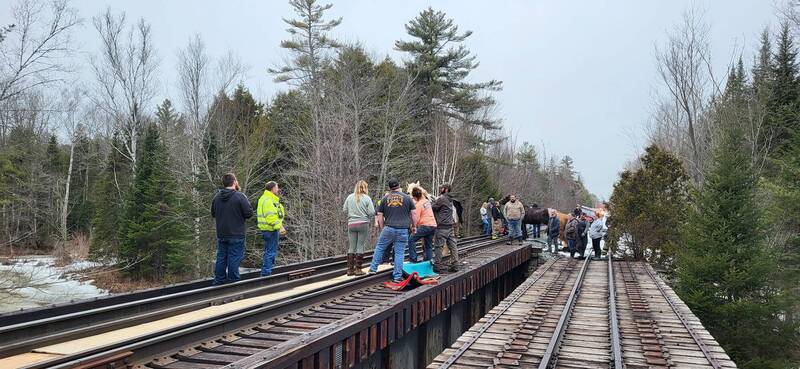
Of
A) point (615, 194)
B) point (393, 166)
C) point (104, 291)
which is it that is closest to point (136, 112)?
point (104, 291)

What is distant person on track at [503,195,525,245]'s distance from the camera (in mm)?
21922

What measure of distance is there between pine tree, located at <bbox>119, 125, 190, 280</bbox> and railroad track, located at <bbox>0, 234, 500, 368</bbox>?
22.1 metres

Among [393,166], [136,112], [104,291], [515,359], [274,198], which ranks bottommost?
[104,291]

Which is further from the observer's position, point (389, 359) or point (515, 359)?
point (389, 359)

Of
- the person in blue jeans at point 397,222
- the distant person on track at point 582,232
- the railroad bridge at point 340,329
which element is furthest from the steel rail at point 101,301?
the distant person on track at point 582,232

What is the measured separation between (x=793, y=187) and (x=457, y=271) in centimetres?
1350

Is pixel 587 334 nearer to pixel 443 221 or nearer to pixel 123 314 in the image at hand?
pixel 443 221

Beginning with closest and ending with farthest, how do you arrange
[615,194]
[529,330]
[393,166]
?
[529,330] < [615,194] < [393,166]

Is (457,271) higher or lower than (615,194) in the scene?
lower

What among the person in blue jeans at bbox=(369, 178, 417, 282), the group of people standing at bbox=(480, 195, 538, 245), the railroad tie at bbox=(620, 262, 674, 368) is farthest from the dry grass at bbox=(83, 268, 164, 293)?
the railroad tie at bbox=(620, 262, 674, 368)

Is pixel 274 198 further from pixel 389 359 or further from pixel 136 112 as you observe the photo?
pixel 136 112

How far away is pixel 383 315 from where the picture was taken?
7.94m

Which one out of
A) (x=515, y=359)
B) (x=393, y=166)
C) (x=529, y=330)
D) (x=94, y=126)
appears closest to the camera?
(x=515, y=359)

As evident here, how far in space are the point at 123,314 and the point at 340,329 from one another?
271cm
